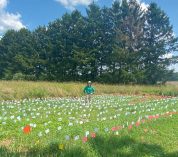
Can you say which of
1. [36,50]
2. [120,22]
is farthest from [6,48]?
[120,22]

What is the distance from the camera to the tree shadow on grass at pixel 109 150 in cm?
637

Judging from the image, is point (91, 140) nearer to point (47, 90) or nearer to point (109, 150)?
point (109, 150)

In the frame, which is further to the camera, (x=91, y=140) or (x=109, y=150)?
(x=91, y=140)

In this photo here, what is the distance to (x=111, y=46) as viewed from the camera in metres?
51.0

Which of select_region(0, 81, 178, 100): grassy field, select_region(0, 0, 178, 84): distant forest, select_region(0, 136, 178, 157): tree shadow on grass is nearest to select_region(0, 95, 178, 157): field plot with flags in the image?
select_region(0, 136, 178, 157): tree shadow on grass

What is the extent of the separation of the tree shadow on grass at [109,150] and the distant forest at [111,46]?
3953cm

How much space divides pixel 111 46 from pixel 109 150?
145 ft

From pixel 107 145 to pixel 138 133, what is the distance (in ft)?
6.32

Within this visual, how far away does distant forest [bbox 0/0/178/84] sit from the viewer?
49.2m

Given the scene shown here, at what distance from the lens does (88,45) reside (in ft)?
174

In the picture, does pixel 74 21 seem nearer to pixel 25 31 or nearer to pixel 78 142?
pixel 25 31

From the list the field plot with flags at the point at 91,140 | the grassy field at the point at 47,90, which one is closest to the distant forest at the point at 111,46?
the grassy field at the point at 47,90

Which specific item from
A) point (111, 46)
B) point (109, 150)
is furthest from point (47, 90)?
point (111, 46)

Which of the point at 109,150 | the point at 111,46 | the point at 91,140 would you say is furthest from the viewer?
the point at 111,46
